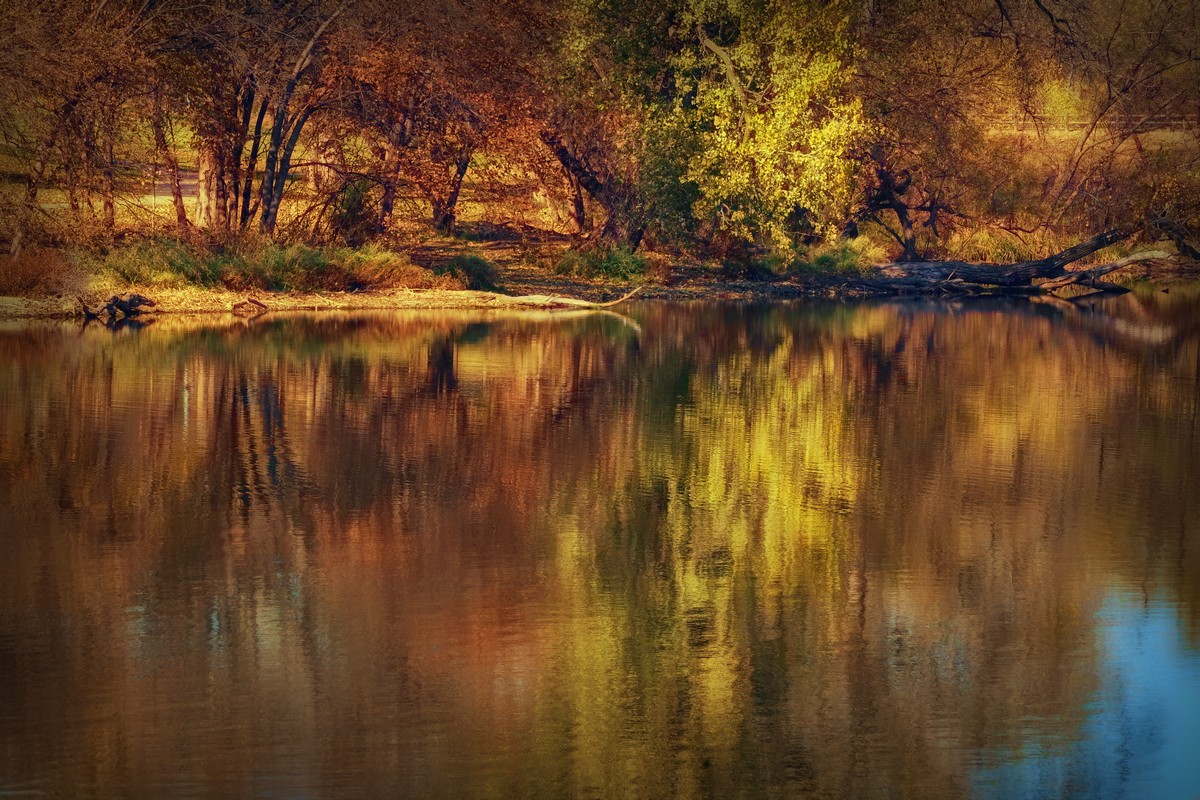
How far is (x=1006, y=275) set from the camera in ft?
139

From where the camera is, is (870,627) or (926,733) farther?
(870,627)

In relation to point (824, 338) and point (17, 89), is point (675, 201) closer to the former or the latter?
point (824, 338)

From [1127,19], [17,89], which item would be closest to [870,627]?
[17,89]

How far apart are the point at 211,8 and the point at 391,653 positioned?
25915 mm

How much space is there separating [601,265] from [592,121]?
4.42 m

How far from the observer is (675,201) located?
3841 cm

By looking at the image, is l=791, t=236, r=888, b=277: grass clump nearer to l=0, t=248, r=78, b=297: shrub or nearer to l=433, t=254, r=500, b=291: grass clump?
l=433, t=254, r=500, b=291: grass clump

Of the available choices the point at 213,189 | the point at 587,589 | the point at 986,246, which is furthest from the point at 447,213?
the point at 587,589

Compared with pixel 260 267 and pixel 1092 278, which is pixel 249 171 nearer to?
pixel 260 267

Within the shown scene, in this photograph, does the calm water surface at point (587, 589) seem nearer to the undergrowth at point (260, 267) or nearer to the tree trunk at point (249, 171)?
the undergrowth at point (260, 267)

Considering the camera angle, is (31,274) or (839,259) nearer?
(31,274)

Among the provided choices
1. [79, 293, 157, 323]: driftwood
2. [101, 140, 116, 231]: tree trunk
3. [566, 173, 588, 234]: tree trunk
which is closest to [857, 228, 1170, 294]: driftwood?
[566, 173, 588, 234]: tree trunk

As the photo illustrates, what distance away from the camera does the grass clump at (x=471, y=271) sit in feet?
116

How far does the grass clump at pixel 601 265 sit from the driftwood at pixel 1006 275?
6.63 metres
